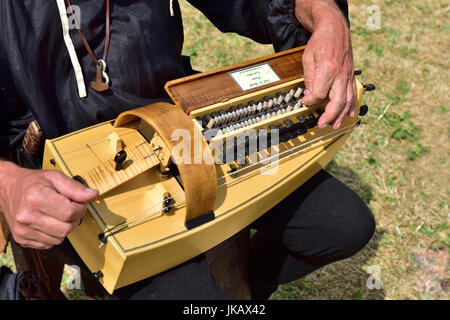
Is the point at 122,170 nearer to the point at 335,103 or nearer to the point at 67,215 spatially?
the point at 67,215

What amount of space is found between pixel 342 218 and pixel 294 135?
0.37 meters

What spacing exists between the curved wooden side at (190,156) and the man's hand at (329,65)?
1.33ft

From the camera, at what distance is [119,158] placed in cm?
111

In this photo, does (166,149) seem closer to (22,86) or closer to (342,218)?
(22,86)

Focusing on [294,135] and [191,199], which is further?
[294,135]

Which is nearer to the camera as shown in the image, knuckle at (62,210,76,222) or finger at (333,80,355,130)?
knuckle at (62,210,76,222)

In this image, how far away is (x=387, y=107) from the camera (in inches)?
110

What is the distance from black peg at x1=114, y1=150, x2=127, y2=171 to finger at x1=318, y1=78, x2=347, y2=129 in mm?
594

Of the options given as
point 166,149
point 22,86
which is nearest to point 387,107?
point 166,149

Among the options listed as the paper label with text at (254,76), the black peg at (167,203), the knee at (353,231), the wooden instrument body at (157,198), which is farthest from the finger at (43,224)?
the knee at (353,231)

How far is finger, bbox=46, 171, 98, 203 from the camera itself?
3.16 ft

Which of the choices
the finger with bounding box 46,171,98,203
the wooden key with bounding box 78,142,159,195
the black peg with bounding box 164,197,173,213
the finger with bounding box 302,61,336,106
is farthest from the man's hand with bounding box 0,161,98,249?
the finger with bounding box 302,61,336,106

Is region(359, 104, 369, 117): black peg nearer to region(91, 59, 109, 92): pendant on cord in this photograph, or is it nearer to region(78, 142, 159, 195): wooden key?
region(78, 142, 159, 195): wooden key

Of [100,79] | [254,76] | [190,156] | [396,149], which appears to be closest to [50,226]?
[190,156]
